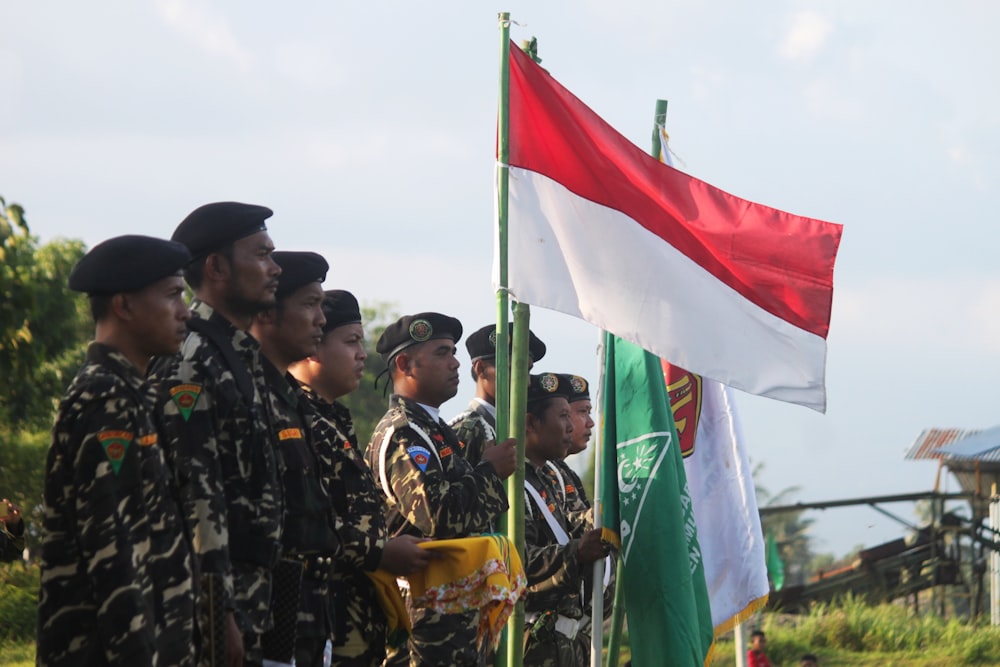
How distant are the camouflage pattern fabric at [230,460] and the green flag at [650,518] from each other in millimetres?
3004

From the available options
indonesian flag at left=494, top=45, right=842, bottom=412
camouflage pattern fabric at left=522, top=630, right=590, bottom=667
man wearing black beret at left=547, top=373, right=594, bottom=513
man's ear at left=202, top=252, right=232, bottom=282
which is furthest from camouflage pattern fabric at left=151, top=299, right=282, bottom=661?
man wearing black beret at left=547, top=373, right=594, bottom=513

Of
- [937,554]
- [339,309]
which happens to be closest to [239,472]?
[339,309]

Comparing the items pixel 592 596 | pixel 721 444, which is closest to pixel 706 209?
pixel 721 444

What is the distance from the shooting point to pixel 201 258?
460 cm

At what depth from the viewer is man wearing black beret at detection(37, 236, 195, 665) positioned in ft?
12.1

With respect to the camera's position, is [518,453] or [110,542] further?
[518,453]

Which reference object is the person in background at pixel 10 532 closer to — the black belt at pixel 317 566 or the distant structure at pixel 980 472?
the black belt at pixel 317 566

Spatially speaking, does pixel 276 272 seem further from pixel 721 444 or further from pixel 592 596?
pixel 721 444

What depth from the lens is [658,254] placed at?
691 cm

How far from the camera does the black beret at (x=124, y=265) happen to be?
4.00 meters

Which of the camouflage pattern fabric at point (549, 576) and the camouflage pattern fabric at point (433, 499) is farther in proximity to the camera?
the camouflage pattern fabric at point (549, 576)

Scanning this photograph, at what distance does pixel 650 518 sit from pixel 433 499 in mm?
1629

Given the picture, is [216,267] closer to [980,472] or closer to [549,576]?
[549,576]

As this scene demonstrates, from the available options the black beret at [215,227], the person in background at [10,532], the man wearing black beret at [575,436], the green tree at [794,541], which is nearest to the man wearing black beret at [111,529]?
the black beret at [215,227]
